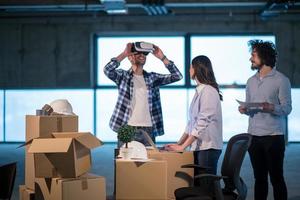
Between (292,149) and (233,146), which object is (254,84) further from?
(292,149)

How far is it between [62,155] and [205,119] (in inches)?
38.6

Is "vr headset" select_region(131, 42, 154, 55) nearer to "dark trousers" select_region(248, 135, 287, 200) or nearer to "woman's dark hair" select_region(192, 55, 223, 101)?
"woman's dark hair" select_region(192, 55, 223, 101)

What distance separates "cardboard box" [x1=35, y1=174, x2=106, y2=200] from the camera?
11.1 ft

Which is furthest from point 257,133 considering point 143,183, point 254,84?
point 143,183

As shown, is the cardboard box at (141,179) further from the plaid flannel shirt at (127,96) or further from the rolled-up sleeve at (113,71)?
the rolled-up sleeve at (113,71)

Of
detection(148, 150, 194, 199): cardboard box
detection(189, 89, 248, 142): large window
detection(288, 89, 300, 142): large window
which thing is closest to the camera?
detection(148, 150, 194, 199): cardboard box

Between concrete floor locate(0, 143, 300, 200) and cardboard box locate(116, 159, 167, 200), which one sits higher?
cardboard box locate(116, 159, 167, 200)

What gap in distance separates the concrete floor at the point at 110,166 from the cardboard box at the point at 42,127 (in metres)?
1.67

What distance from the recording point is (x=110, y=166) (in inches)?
313

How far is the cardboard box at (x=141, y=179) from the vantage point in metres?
3.52

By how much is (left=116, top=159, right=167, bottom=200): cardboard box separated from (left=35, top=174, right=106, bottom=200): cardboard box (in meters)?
0.14

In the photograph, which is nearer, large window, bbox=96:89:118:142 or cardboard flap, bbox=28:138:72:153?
cardboard flap, bbox=28:138:72:153

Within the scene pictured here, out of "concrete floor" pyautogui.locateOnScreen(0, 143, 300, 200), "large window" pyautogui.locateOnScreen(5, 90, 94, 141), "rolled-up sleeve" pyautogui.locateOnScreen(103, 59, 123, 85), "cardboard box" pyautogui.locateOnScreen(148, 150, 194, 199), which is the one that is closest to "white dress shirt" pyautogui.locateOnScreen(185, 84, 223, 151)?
"cardboard box" pyautogui.locateOnScreen(148, 150, 194, 199)

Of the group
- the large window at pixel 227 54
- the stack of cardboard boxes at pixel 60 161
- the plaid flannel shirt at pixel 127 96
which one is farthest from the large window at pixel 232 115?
the stack of cardboard boxes at pixel 60 161
